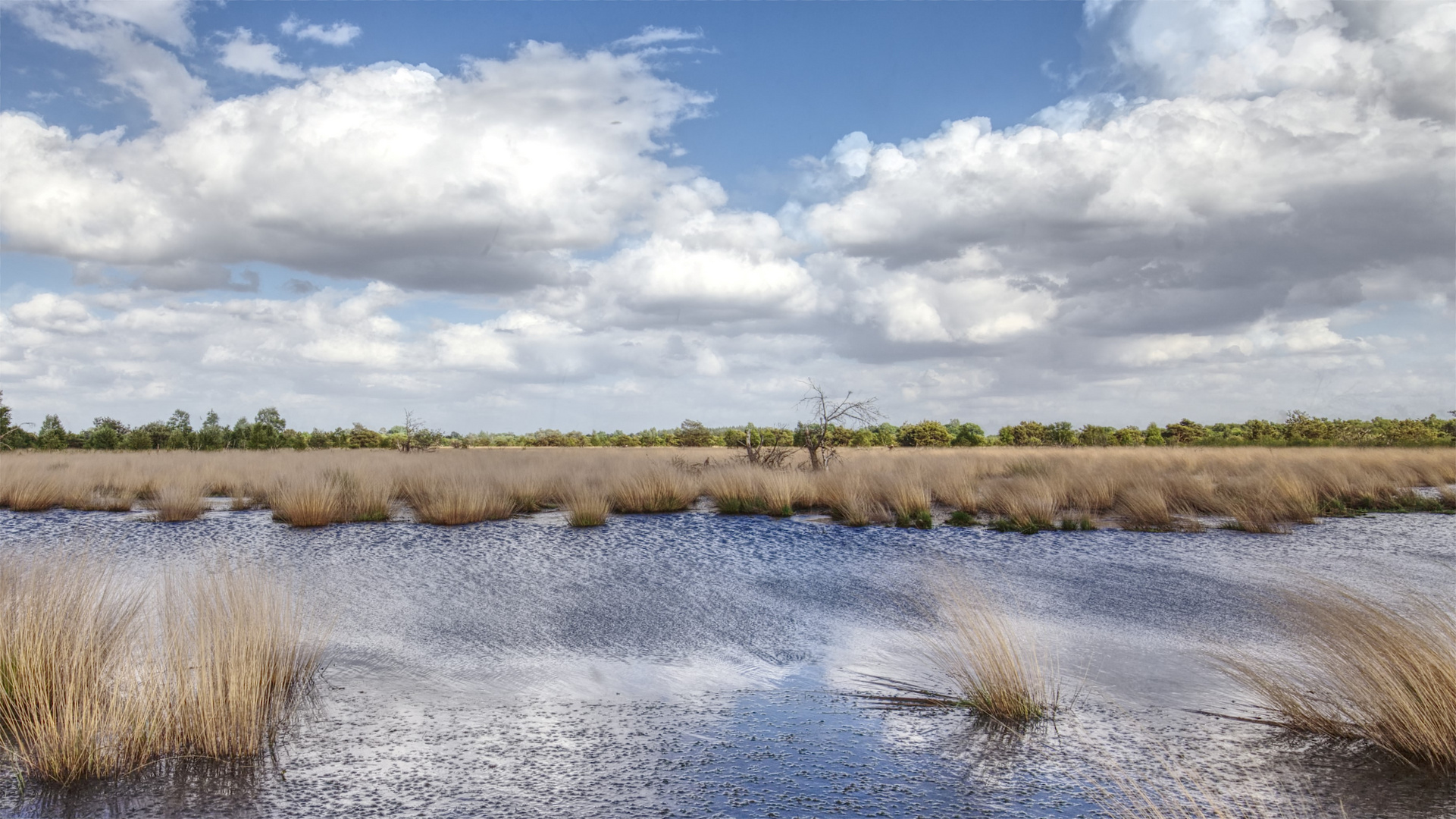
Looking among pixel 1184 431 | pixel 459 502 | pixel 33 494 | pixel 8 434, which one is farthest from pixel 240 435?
pixel 1184 431

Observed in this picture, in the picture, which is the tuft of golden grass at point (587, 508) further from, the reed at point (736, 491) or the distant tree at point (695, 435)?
the distant tree at point (695, 435)

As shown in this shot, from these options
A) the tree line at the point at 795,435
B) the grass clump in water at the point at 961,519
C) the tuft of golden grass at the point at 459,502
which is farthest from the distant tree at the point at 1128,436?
the tuft of golden grass at the point at 459,502

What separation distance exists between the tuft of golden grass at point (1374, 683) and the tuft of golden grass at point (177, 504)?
14.6 m

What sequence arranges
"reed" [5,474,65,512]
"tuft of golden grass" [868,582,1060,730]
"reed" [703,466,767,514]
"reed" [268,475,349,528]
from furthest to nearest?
"reed" [5,474,65,512] < "reed" [703,466,767,514] < "reed" [268,475,349,528] < "tuft of golden grass" [868,582,1060,730]

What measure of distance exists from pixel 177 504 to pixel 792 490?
10.2 m

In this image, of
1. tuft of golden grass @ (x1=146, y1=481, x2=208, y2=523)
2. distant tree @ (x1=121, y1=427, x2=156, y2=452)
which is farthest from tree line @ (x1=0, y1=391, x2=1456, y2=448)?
tuft of golden grass @ (x1=146, y1=481, x2=208, y2=523)

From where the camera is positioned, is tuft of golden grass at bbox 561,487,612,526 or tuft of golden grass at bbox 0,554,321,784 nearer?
tuft of golden grass at bbox 0,554,321,784

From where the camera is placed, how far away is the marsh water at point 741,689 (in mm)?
3469

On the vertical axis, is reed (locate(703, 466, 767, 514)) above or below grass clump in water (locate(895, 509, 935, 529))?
above

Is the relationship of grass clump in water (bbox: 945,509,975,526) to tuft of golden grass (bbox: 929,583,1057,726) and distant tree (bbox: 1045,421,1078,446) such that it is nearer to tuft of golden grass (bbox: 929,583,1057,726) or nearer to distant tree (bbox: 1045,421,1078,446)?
tuft of golden grass (bbox: 929,583,1057,726)

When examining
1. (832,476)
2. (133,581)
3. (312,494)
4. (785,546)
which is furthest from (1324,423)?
(133,581)

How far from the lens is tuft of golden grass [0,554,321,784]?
3.70 meters

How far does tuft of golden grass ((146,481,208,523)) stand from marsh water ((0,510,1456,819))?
2849 millimetres

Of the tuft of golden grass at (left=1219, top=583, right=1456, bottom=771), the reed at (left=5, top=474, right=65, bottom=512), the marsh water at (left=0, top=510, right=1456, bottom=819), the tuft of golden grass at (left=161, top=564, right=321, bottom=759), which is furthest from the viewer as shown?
the reed at (left=5, top=474, right=65, bottom=512)
